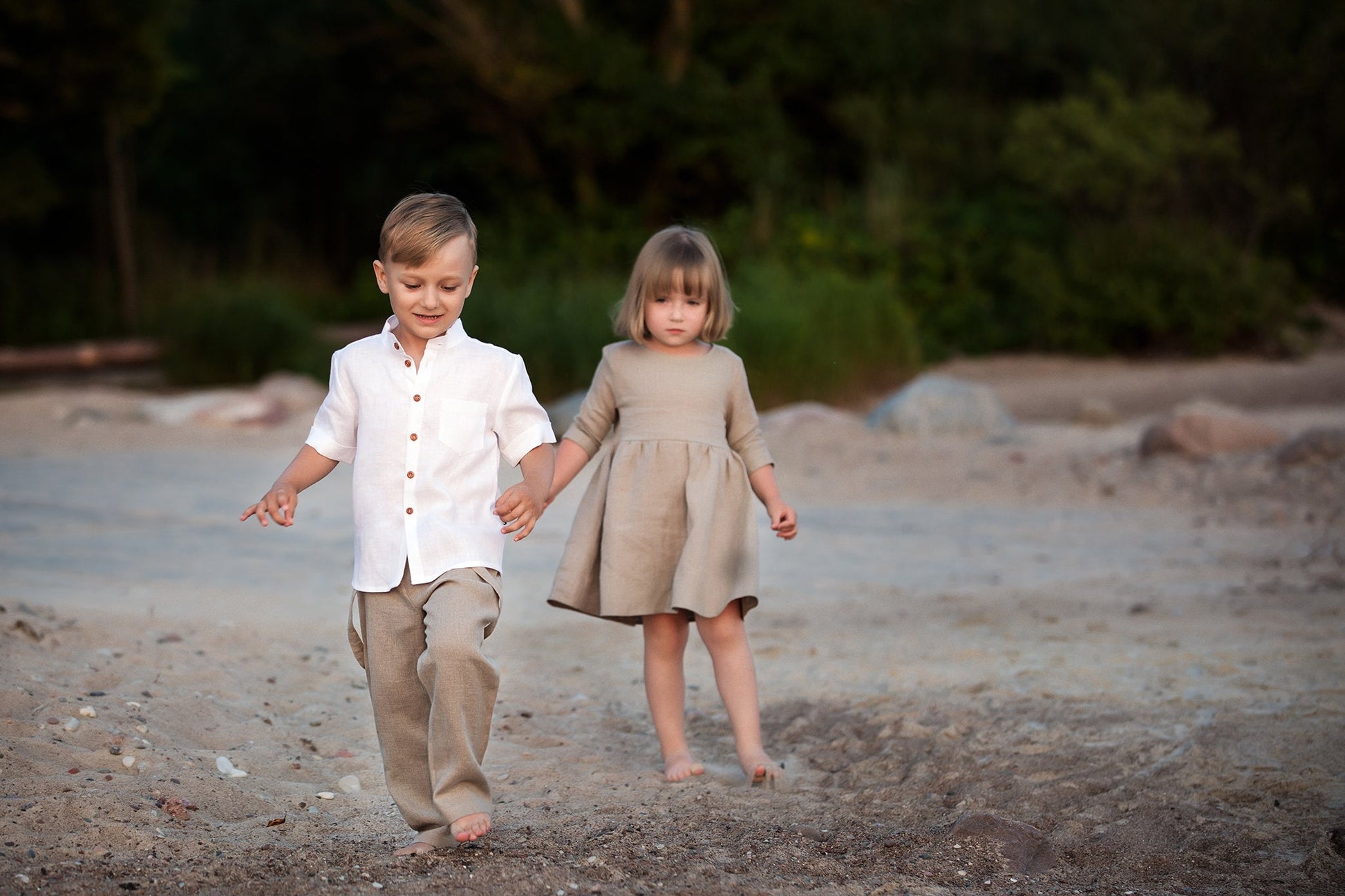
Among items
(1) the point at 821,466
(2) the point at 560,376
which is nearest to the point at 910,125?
(2) the point at 560,376

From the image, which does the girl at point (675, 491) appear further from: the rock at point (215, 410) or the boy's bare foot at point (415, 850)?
the rock at point (215, 410)

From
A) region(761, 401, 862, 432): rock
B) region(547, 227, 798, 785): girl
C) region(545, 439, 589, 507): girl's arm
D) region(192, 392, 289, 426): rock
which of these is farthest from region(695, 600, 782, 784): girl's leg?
region(192, 392, 289, 426): rock

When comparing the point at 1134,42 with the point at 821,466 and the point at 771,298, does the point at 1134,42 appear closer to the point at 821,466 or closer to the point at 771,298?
the point at 771,298

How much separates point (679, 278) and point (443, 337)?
77 cm

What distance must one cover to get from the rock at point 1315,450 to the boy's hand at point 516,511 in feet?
21.2

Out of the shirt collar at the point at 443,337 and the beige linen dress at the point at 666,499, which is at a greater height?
the shirt collar at the point at 443,337

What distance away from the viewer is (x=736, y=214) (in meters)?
16.5

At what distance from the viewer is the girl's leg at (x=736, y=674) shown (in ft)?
11.6

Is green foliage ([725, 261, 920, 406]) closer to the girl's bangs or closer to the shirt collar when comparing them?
the girl's bangs

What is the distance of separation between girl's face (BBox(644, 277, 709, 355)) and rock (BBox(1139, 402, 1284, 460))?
576cm

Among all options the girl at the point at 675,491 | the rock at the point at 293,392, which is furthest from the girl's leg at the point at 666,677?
the rock at the point at 293,392

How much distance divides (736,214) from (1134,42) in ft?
16.6

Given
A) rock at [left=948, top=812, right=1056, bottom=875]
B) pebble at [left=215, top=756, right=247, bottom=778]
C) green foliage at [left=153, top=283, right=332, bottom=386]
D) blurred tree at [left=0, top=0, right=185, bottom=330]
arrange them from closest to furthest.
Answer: rock at [left=948, top=812, right=1056, bottom=875]
pebble at [left=215, top=756, right=247, bottom=778]
green foliage at [left=153, top=283, right=332, bottom=386]
blurred tree at [left=0, top=0, right=185, bottom=330]

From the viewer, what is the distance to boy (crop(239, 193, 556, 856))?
2744 millimetres
